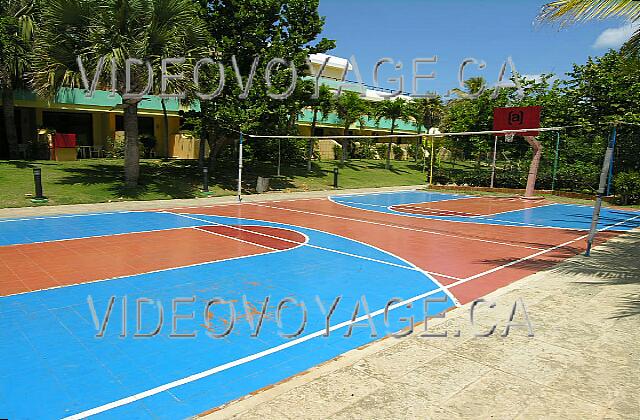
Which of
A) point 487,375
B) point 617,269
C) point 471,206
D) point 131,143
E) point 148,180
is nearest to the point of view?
point 487,375

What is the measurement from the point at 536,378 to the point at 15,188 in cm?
2070

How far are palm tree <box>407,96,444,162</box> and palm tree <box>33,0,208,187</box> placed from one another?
29561mm

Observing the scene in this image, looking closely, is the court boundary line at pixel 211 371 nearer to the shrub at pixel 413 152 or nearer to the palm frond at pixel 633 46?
the palm frond at pixel 633 46

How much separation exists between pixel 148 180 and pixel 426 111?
1316 inches

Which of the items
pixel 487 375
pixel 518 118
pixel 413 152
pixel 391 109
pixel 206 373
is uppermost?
pixel 391 109

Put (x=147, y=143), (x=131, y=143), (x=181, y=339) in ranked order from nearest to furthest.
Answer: (x=181, y=339)
(x=131, y=143)
(x=147, y=143)

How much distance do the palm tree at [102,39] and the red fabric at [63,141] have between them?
10.7m

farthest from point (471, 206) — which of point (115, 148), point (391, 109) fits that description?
point (115, 148)

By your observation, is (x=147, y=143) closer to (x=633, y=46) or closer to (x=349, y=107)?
(x=349, y=107)

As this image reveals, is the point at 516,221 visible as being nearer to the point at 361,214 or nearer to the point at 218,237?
the point at 361,214

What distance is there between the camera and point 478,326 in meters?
6.48

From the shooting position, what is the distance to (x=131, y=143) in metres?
20.6

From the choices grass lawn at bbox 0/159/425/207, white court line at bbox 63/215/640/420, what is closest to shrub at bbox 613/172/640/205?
grass lawn at bbox 0/159/425/207

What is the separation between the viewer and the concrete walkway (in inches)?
166
